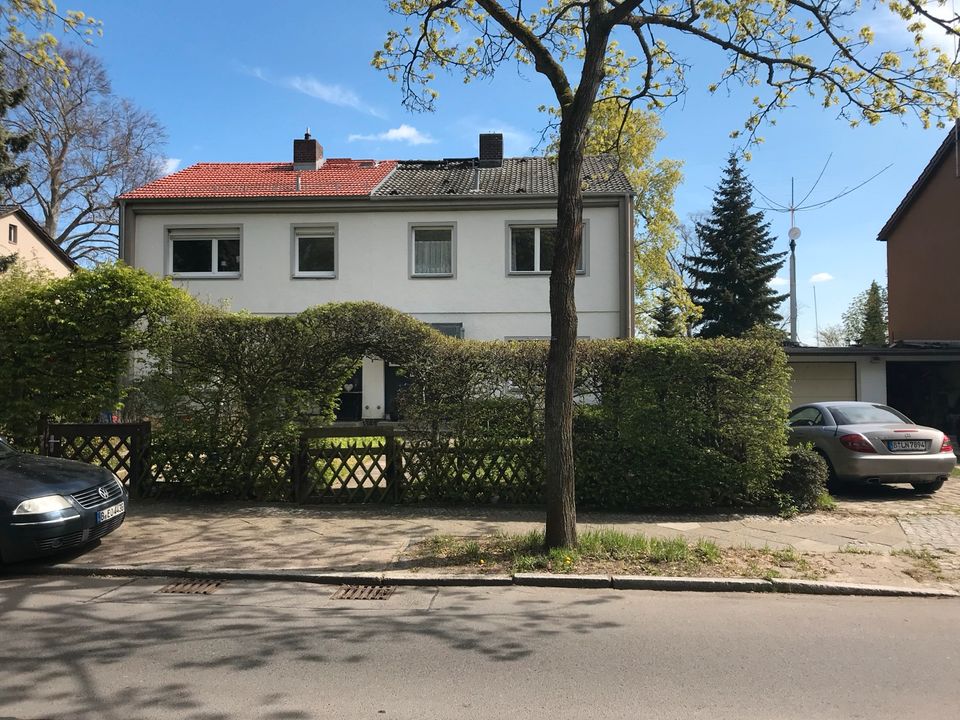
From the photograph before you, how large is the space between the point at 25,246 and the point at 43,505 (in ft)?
92.7

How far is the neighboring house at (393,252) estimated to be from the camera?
1827 cm

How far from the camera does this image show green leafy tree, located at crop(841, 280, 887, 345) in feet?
162

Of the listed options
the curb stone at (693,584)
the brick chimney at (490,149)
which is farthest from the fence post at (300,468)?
the brick chimney at (490,149)

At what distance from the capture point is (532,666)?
4125mm

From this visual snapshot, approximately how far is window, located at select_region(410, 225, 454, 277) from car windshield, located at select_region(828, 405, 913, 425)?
36.6 ft

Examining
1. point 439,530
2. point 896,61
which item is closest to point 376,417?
point 439,530

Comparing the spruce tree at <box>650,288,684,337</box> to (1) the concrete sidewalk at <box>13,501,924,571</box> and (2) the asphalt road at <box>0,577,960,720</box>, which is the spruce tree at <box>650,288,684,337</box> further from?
(2) the asphalt road at <box>0,577,960,720</box>

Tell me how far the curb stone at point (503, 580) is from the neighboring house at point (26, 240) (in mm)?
23342

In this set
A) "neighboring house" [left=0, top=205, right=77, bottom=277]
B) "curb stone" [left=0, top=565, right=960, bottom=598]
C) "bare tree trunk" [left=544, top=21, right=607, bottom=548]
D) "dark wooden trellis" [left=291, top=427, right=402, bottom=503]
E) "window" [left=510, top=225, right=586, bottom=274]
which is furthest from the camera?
"neighboring house" [left=0, top=205, right=77, bottom=277]

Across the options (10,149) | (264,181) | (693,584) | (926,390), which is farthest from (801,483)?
(10,149)

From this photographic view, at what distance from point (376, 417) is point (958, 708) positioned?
50.7ft

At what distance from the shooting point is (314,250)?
19.1m

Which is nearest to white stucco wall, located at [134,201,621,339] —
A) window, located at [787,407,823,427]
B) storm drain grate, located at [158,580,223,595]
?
window, located at [787,407,823,427]

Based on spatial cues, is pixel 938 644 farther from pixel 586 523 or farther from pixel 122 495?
pixel 122 495
